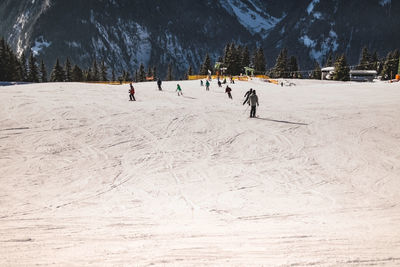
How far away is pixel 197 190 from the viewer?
8.12 metres

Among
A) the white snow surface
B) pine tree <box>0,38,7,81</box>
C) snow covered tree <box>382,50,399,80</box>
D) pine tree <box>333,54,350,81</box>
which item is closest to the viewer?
the white snow surface

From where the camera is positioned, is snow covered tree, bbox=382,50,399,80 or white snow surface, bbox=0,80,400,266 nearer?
white snow surface, bbox=0,80,400,266

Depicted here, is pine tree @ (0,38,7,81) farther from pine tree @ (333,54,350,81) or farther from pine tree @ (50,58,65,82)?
pine tree @ (333,54,350,81)

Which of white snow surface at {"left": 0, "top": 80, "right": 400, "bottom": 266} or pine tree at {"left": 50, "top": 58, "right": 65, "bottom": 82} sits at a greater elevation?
pine tree at {"left": 50, "top": 58, "right": 65, "bottom": 82}

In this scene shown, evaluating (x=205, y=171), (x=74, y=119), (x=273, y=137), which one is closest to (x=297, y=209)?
(x=205, y=171)

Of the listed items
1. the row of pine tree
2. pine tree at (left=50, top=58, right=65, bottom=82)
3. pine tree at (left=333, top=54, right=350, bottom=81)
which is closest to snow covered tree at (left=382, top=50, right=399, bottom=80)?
the row of pine tree

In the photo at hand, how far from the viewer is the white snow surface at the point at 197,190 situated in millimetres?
4641

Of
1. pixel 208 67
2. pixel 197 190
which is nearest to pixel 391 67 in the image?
pixel 208 67

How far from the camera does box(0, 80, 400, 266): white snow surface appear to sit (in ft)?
15.2

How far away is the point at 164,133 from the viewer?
45.9 ft

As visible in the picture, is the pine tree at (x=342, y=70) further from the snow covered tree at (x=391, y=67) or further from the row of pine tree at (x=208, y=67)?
the snow covered tree at (x=391, y=67)

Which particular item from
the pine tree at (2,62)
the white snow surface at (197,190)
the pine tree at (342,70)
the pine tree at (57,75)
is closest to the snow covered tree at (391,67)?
the pine tree at (342,70)

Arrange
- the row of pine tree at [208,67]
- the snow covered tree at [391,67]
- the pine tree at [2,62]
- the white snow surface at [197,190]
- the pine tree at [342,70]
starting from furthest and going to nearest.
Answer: the snow covered tree at [391,67] < the pine tree at [342,70] < the row of pine tree at [208,67] < the pine tree at [2,62] < the white snow surface at [197,190]

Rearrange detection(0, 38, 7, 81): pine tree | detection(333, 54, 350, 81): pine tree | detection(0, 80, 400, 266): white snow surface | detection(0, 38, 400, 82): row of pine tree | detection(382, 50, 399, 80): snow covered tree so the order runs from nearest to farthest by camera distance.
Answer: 1. detection(0, 80, 400, 266): white snow surface
2. detection(0, 38, 7, 81): pine tree
3. detection(0, 38, 400, 82): row of pine tree
4. detection(333, 54, 350, 81): pine tree
5. detection(382, 50, 399, 80): snow covered tree
